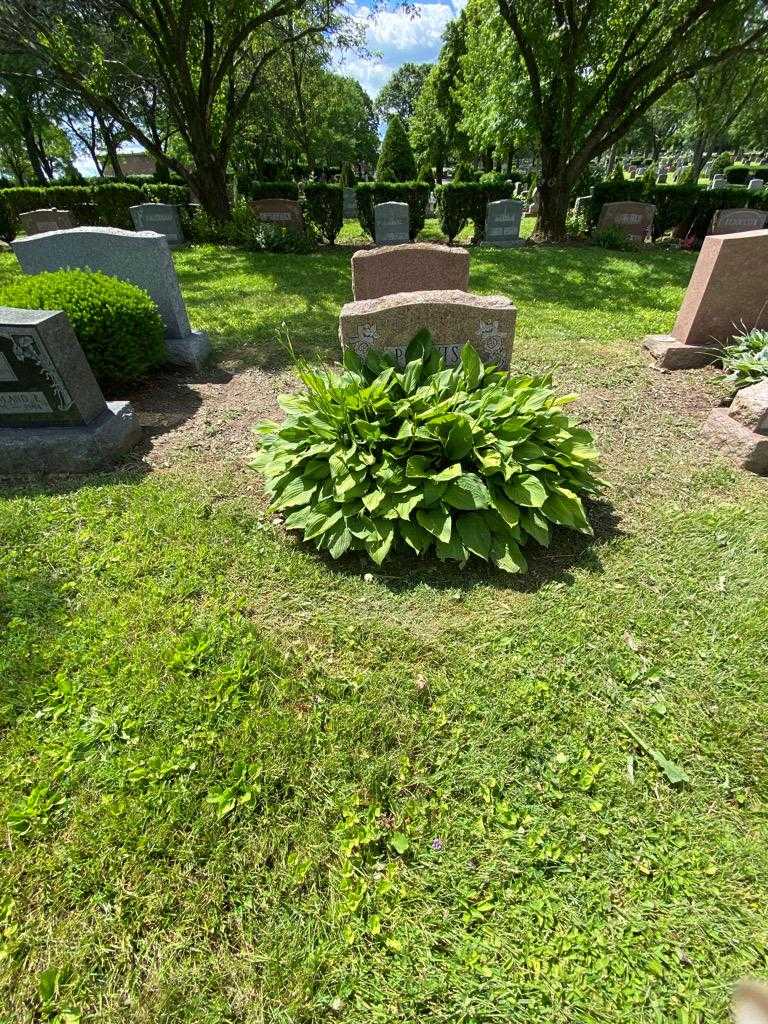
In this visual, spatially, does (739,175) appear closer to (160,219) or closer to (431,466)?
(160,219)

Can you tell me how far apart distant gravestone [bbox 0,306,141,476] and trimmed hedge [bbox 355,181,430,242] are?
1152cm

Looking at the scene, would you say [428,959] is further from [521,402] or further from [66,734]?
[521,402]

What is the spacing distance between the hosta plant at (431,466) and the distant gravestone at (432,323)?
0.31 meters

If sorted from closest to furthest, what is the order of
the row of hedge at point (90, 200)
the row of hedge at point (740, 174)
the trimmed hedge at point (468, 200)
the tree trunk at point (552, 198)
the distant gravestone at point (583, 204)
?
1. the tree trunk at point (552, 198)
2. the trimmed hedge at point (468, 200)
3. the distant gravestone at point (583, 204)
4. the row of hedge at point (90, 200)
5. the row of hedge at point (740, 174)

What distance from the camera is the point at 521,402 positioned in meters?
3.21

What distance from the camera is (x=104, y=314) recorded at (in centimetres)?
443

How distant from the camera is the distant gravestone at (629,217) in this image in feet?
41.0

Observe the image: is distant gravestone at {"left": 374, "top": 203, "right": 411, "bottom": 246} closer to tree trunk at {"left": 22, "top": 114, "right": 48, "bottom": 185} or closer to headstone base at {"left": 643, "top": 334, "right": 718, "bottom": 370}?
headstone base at {"left": 643, "top": 334, "right": 718, "bottom": 370}

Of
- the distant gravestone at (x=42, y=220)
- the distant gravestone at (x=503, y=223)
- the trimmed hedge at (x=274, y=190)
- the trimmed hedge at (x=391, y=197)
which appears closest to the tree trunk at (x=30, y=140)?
the distant gravestone at (x=42, y=220)

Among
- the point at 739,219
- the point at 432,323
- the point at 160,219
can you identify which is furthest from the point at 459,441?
the point at 160,219

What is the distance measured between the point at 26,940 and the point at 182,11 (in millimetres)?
14597

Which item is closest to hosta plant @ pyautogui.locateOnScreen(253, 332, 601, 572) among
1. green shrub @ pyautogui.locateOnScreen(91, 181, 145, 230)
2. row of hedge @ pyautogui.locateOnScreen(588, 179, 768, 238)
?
row of hedge @ pyautogui.locateOnScreen(588, 179, 768, 238)

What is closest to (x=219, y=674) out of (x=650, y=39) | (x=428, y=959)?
(x=428, y=959)

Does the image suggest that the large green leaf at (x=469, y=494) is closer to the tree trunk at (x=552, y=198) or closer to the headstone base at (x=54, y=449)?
the headstone base at (x=54, y=449)
